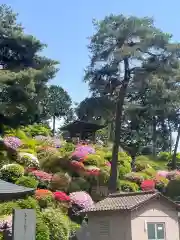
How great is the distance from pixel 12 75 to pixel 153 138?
87.6 feet

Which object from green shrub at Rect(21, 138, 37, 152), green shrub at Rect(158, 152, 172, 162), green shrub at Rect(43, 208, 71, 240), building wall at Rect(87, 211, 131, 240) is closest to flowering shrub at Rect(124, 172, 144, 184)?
green shrub at Rect(21, 138, 37, 152)

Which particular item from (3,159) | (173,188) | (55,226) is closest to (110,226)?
(55,226)

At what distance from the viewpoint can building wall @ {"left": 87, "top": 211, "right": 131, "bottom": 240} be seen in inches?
774

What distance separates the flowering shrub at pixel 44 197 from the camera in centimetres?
2408

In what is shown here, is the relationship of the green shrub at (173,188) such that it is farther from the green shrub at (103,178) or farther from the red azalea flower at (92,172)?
the red azalea flower at (92,172)

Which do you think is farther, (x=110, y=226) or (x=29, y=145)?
(x=29, y=145)

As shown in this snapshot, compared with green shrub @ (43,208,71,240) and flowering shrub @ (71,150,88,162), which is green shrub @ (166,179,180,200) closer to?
flowering shrub @ (71,150,88,162)

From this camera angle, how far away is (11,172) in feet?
85.0

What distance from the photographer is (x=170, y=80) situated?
28188mm

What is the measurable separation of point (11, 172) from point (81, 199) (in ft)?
14.8

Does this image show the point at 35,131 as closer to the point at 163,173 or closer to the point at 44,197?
the point at 163,173

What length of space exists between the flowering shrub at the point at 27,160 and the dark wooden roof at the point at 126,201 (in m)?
8.52

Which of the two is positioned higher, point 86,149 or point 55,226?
point 86,149

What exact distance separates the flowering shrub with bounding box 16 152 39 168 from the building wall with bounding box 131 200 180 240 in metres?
10.8
